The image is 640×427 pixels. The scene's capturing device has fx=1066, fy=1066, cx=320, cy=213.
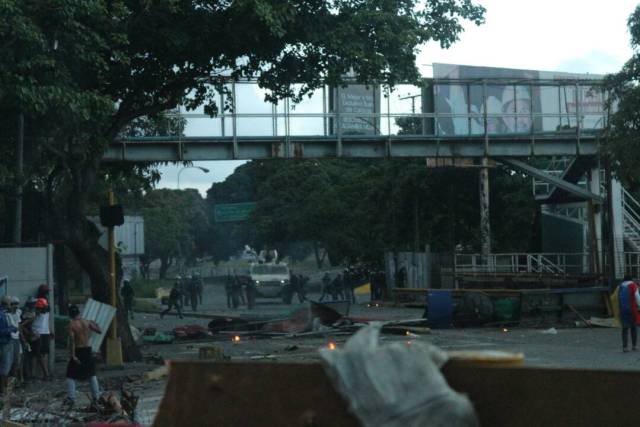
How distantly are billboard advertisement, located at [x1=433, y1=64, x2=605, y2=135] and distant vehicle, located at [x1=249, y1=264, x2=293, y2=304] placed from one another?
12.8 meters

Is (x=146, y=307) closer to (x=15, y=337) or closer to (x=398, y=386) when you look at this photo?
(x=15, y=337)

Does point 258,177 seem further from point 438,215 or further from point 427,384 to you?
point 427,384

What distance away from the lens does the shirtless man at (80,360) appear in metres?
14.4

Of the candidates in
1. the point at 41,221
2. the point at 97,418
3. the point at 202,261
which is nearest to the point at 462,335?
the point at 41,221

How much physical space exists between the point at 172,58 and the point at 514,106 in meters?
25.6

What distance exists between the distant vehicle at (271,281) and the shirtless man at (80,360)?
115 feet

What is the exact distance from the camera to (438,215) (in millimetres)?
49219

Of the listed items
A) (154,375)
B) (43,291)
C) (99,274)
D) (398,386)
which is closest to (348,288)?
(99,274)

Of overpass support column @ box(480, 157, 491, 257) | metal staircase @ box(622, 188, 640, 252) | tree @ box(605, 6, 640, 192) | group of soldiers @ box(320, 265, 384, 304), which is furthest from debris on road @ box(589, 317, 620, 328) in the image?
group of soldiers @ box(320, 265, 384, 304)

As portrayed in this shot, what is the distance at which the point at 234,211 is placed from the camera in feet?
235

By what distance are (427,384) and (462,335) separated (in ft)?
76.2

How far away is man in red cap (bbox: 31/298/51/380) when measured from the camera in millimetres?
17781

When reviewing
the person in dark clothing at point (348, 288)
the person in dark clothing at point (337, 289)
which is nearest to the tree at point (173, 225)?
the person in dark clothing at point (348, 288)

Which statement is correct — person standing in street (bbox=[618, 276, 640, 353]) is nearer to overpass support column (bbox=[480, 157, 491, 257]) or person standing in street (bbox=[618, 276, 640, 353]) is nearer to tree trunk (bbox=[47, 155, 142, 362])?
tree trunk (bbox=[47, 155, 142, 362])
